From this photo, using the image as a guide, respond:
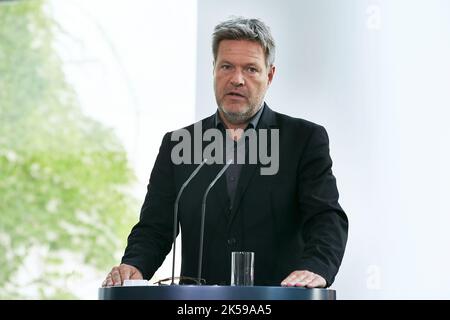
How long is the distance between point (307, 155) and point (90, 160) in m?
4.93

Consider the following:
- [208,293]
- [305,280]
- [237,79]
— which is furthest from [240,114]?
[208,293]

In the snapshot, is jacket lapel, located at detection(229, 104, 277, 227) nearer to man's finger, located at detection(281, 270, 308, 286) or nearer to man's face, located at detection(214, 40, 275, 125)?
man's face, located at detection(214, 40, 275, 125)

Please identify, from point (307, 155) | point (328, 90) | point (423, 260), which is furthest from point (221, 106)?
point (423, 260)

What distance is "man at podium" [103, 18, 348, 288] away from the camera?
8.93ft

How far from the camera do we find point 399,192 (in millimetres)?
3654

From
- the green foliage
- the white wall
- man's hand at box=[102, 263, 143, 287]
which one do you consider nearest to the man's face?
man's hand at box=[102, 263, 143, 287]

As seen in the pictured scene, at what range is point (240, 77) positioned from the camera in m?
2.82

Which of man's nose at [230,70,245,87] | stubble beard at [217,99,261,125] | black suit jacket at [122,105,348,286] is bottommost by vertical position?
black suit jacket at [122,105,348,286]

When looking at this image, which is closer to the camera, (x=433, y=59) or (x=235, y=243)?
(x=235, y=243)

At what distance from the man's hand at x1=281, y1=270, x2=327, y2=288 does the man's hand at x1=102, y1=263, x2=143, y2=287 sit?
20.0 inches

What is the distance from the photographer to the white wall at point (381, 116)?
363 cm

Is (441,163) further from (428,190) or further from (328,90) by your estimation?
(328,90)

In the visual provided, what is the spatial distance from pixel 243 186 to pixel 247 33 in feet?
1.67
